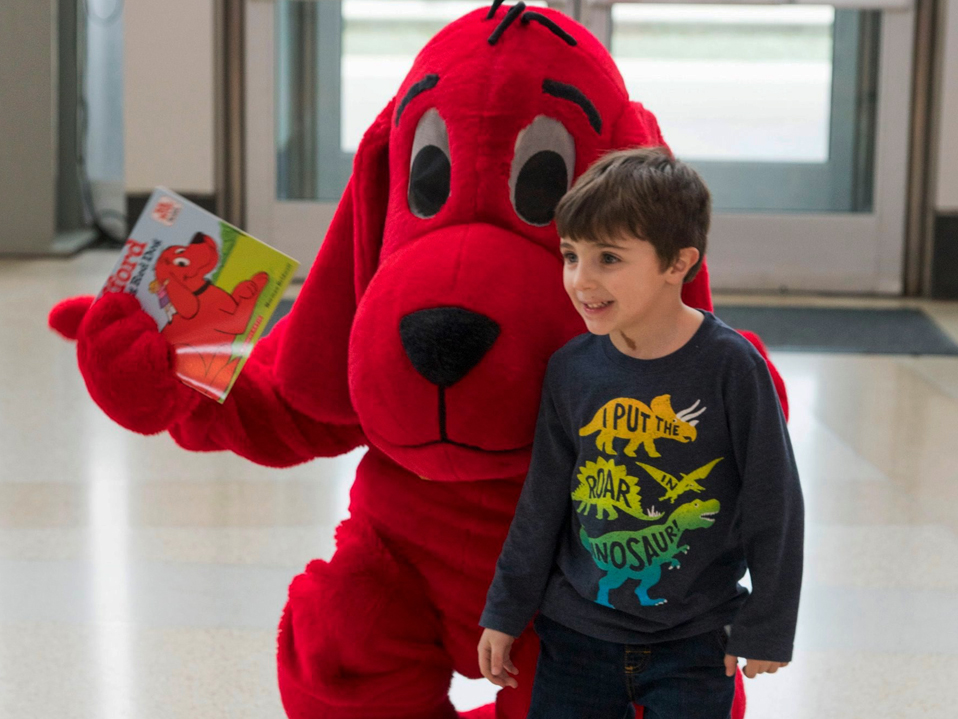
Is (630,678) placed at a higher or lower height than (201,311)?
lower

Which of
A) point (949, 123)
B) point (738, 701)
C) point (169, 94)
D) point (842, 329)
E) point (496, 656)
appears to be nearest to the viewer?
point (496, 656)

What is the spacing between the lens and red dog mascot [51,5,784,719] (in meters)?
1.00

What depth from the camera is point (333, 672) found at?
1.14 m

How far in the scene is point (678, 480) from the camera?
0.95 metres

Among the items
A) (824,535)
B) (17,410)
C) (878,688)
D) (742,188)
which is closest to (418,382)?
(878,688)

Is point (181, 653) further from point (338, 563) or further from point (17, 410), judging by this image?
point (17, 410)

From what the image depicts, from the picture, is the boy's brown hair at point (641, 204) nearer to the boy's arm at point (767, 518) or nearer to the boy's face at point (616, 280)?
the boy's face at point (616, 280)

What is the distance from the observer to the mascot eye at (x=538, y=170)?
42.2 inches

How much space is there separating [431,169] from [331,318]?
19cm

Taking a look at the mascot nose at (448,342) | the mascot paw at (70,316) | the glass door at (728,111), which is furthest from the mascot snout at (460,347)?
the glass door at (728,111)

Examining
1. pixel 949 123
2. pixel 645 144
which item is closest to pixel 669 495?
pixel 645 144

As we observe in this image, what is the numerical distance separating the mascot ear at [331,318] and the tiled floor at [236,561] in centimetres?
42

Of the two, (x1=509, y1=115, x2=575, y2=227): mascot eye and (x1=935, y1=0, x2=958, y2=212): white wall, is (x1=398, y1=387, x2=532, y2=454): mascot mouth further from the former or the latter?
(x1=935, y1=0, x2=958, y2=212): white wall

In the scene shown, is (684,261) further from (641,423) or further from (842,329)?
(842,329)
